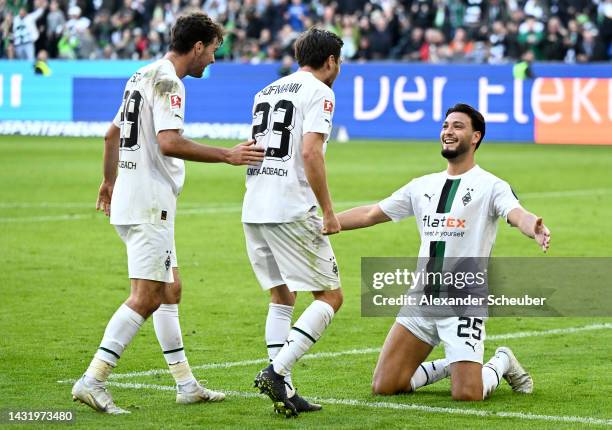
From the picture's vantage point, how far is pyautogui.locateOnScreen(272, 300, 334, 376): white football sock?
7.19 m

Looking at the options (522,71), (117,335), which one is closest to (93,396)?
(117,335)

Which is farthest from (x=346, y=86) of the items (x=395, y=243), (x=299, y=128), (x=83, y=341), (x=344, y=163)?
(x=299, y=128)

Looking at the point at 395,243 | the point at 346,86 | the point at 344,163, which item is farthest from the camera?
the point at 346,86

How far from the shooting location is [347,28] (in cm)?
3459

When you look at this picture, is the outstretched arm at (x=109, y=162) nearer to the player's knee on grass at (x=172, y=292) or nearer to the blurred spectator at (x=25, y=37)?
the player's knee on grass at (x=172, y=292)

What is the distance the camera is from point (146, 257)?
7.27 meters

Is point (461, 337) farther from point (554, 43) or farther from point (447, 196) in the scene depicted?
point (554, 43)

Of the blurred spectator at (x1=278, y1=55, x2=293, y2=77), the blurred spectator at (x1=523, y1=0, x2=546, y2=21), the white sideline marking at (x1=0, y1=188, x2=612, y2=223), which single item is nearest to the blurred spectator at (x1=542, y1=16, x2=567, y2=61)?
the blurred spectator at (x1=523, y1=0, x2=546, y2=21)

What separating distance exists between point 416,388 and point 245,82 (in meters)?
23.6

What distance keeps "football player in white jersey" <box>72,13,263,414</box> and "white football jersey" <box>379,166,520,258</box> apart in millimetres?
1288

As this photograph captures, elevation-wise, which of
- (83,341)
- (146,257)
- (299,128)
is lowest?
(83,341)

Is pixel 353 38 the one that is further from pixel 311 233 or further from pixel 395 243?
pixel 311 233

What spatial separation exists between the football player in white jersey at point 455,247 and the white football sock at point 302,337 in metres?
0.75

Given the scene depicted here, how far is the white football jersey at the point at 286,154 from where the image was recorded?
7375mm
